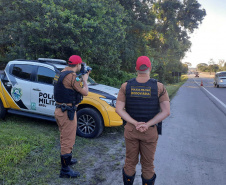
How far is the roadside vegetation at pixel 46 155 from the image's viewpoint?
10.5 ft

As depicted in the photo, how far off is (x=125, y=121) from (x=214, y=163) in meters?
2.26

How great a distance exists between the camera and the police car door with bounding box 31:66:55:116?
5.23 metres

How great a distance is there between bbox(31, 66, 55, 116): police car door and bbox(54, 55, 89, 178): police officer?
1.97 meters

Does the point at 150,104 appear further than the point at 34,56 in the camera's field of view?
No

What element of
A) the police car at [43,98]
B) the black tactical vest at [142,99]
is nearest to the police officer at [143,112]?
the black tactical vest at [142,99]

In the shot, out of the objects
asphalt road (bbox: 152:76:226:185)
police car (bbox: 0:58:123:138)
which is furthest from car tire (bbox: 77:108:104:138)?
asphalt road (bbox: 152:76:226:185)

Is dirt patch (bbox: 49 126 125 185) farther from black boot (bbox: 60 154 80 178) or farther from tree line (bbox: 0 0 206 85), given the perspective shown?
tree line (bbox: 0 0 206 85)

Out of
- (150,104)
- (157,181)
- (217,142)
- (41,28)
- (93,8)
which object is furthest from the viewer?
(93,8)

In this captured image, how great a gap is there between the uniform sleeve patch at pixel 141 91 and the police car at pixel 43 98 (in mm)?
2421

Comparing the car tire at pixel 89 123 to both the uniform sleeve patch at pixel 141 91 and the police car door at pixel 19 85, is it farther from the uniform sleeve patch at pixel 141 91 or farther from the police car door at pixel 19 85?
the uniform sleeve patch at pixel 141 91

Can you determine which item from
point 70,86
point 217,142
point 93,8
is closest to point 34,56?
point 93,8

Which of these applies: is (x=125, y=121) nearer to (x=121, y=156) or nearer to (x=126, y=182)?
(x=126, y=182)

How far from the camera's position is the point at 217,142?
505 centimetres

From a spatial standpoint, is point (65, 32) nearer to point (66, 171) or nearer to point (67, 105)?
point (67, 105)
